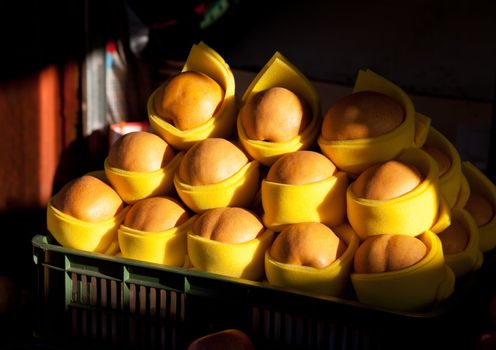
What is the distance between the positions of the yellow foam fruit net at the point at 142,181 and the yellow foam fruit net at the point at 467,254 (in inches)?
38.2

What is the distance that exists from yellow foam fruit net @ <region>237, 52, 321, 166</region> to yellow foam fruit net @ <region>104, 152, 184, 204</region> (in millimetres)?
284

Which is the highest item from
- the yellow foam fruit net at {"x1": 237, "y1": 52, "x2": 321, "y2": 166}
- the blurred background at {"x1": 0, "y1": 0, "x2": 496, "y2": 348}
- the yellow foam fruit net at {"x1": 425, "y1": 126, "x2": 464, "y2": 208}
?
the yellow foam fruit net at {"x1": 237, "y1": 52, "x2": 321, "y2": 166}

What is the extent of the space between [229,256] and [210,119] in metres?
0.55

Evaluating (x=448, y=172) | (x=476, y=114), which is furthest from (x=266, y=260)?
(x=476, y=114)

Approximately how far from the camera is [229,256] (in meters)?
2.39

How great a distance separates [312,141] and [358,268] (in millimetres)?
521

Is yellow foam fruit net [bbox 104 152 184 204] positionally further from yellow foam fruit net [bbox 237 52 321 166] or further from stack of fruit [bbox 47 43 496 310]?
yellow foam fruit net [bbox 237 52 321 166]

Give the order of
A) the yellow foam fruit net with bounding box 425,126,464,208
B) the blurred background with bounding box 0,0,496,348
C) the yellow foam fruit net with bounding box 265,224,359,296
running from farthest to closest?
1. the blurred background with bounding box 0,0,496,348
2. the yellow foam fruit net with bounding box 425,126,464,208
3. the yellow foam fruit net with bounding box 265,224,359,296

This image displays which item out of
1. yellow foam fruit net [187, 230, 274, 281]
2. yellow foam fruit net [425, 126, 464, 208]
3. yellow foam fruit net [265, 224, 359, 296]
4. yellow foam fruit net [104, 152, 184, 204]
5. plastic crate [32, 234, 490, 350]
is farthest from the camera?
yellow foam fruit net [104, 152, 184, 204]

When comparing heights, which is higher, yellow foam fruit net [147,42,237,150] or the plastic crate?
yellow foam fruit net [147,42,237,150]

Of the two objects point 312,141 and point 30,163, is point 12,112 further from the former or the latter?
point 312,141

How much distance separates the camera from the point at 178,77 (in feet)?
9.08

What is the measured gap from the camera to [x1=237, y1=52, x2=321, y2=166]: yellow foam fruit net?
2.57 m

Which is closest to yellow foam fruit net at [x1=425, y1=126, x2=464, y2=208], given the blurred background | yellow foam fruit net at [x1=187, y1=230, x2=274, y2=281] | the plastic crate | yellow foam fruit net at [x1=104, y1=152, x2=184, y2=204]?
the plastic crate
